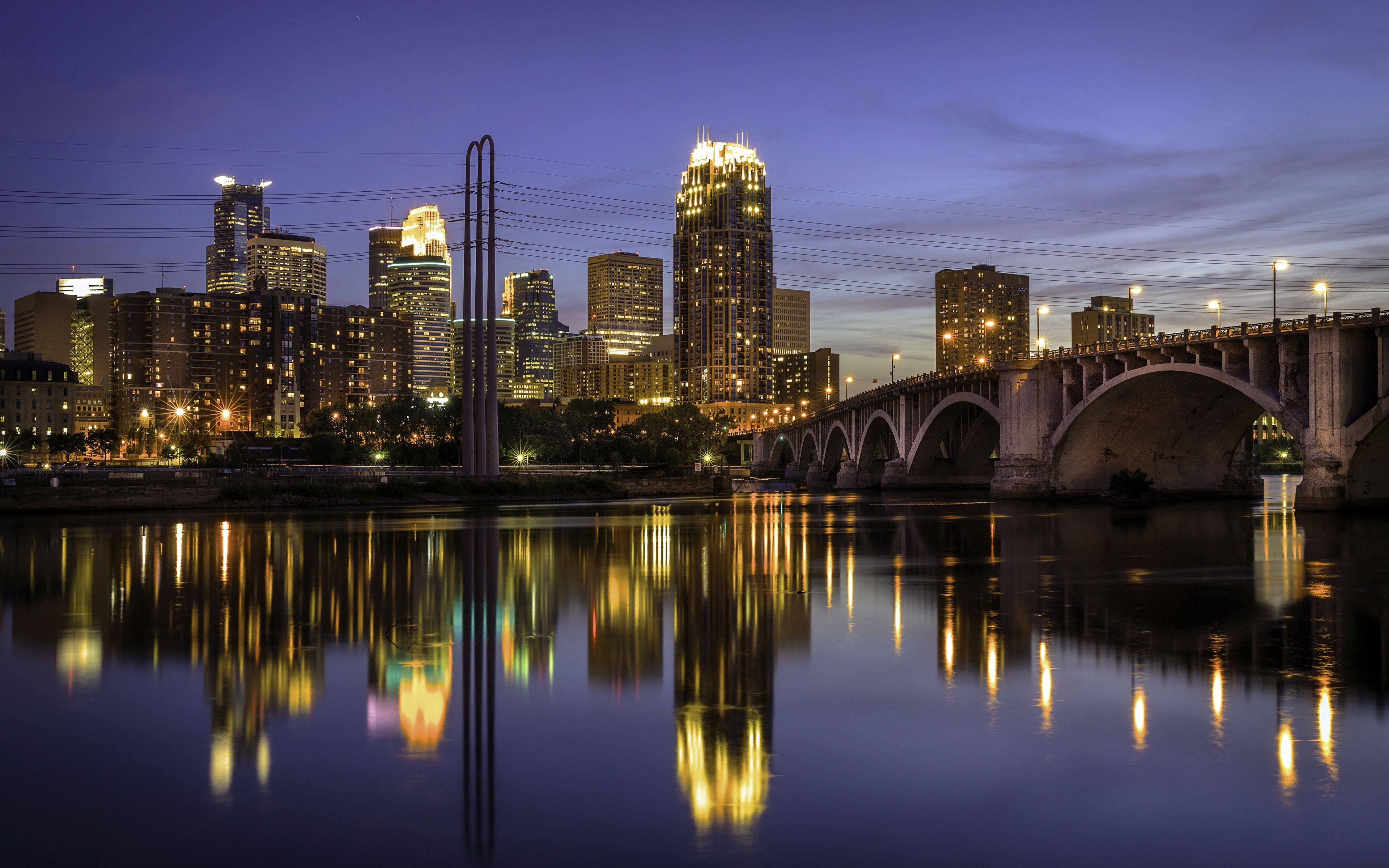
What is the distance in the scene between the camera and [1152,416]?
79688mm

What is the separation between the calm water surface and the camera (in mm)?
9523

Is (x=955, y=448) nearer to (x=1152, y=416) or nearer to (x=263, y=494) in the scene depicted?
(x=1152, y=416)

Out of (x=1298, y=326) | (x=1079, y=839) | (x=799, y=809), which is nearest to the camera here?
(x=1079, y=839)

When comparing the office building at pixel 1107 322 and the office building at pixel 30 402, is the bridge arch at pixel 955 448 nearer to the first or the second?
the office building at pixel 1107 322

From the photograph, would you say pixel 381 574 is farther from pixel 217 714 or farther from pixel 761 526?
pixel 761 526

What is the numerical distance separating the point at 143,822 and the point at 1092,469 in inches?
3203

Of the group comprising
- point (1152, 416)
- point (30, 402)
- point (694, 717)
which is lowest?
point (694, 717)

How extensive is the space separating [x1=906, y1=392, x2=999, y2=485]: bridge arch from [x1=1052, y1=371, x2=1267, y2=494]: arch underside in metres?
22.2

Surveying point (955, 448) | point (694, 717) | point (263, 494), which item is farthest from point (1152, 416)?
point (694, 717)

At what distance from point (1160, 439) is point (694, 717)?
76170 millimetres

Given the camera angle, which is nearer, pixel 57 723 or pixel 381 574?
pixel 57 723

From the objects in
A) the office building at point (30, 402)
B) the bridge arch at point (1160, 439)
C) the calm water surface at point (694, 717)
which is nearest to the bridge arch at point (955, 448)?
the bridge arch at point (1160, 439)

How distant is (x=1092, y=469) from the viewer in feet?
274

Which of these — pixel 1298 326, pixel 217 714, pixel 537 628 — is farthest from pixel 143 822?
pixel 1298 326
